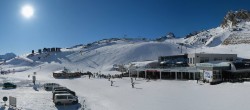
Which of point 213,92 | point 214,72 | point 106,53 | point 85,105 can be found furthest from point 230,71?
point 106,53

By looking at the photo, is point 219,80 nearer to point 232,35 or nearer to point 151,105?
point 151,105

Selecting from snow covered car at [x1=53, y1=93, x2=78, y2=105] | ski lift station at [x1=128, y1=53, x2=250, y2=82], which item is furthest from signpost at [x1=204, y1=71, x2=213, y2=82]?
snow covered car at [x1=53, y1=93, x2=78, y2=105]

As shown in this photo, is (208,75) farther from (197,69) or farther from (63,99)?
(63,99)

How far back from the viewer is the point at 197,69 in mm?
58125

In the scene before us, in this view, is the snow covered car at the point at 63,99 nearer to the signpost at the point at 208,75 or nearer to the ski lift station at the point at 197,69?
the ski lift station at the point at 197,69

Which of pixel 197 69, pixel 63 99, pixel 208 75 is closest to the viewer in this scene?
pixel 63 99

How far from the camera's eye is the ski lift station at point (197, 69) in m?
52.0

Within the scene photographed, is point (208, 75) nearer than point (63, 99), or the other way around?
point (63, 99)

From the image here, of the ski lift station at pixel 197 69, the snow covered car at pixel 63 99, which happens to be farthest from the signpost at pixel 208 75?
the snow covered car at pixel 63 99

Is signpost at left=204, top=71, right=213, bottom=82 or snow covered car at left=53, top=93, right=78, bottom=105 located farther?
signpost at left=204, top=71, right=213, bottom=82

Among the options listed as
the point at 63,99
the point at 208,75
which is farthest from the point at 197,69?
the point at 63,99

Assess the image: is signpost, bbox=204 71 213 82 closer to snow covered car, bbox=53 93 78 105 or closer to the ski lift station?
the ski lift station

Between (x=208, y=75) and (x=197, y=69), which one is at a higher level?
(x=197, y=69)

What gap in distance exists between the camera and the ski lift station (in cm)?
5203
